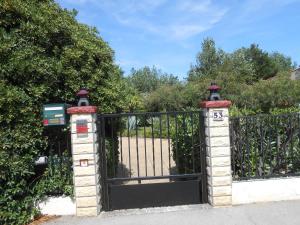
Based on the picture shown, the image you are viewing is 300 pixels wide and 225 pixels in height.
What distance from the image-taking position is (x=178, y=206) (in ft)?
20.6

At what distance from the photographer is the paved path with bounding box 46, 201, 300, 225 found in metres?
5.47

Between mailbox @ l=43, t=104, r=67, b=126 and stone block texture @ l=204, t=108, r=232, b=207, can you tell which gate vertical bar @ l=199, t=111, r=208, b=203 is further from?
mailbox @ l=43, t=104, r=67, b=126

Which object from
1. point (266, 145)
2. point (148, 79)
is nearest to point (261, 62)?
point (148, 79)

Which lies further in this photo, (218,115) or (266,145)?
(266,145)

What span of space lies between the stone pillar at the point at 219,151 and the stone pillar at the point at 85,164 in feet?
6.43

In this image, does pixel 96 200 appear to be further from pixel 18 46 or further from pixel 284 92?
pixel 284 92

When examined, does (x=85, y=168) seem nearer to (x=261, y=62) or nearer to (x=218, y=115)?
(x=218, y=115)

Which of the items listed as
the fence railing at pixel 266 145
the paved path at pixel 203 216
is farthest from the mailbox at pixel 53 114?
the fence railing at pixel 266 145

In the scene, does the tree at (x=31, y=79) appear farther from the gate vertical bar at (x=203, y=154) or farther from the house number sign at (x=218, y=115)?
the house number sign at (x=218, y=115)

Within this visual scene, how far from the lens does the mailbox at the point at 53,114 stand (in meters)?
6.02

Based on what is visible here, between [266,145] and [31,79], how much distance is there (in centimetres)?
442

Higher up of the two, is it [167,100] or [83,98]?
[167,100]

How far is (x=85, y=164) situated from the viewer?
19.7ft

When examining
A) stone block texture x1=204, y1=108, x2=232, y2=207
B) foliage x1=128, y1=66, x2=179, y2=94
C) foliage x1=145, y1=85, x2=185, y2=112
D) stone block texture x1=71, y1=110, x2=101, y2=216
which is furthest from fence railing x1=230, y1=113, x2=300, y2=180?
foliage x1=128, y1=66, x2=179, y2=94
